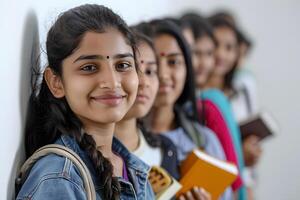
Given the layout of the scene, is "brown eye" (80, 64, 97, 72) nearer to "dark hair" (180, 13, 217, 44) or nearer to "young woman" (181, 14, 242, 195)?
"young woman" (181, 14, 242, 195)

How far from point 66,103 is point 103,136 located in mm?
80

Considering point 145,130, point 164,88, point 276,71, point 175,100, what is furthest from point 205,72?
point 276,71

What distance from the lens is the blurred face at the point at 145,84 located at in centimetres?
111

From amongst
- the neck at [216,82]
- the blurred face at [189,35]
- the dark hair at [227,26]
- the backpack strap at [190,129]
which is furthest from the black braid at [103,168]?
the dark hair at [227,26]

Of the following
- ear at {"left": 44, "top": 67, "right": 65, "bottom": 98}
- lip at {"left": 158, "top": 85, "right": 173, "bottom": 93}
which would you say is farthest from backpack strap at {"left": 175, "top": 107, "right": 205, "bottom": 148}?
ear at {"left": 44, "top": 67, "right": 65, "bottom": 98}

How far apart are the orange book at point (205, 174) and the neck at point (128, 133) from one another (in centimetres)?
13

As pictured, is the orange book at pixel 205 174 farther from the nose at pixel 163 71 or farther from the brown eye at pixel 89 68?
the brown eye at pixel 89 68

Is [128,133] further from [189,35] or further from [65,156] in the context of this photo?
[189,35]

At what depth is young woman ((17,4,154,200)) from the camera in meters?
0.81

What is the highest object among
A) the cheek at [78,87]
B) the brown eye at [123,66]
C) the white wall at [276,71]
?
the brown eye at [123,66]

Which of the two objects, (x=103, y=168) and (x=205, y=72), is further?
(x=205, y=72)

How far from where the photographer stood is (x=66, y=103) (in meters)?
0.86

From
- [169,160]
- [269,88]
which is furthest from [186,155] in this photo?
[269,88]

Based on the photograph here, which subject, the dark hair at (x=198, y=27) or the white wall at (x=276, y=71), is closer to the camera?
the dark hair at (x=198, y=27)
